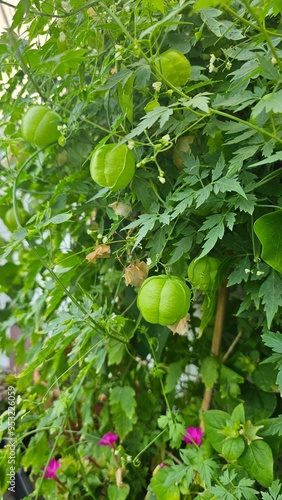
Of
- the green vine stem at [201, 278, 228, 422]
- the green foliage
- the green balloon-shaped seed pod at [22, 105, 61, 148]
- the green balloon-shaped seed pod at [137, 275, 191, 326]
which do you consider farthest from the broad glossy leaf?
the green balloon-shaped seed pod at [22, 105, 61, 148]

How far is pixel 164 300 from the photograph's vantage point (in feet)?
1.97

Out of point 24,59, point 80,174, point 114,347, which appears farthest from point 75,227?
point 24,59

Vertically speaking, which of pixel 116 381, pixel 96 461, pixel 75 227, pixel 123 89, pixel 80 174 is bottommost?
pixel 96 461

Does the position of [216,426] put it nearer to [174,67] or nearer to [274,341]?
[274,341]

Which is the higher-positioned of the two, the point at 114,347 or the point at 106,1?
the point at 106,1

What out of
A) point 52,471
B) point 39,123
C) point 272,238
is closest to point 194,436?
point 52,471

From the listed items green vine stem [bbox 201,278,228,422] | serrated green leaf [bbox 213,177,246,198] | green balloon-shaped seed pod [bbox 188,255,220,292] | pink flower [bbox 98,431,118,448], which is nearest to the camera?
serrated green leaf [bbox 213,177,246,198]

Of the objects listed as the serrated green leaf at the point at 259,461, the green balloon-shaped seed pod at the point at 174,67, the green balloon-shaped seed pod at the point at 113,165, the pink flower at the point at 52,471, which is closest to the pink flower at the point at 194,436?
the serrated green leaf at the point at 259,461

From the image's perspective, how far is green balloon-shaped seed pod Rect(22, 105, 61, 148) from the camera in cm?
75

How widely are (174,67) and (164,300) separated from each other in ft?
0.89

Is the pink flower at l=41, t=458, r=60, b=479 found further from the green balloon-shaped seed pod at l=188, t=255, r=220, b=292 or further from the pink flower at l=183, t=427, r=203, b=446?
the green balloon-shaped seed pod at l=188, t=255, r=220, b=292

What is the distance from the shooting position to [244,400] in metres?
0.85

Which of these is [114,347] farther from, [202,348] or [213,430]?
[213,430]

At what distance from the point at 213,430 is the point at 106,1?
606 millimetres
